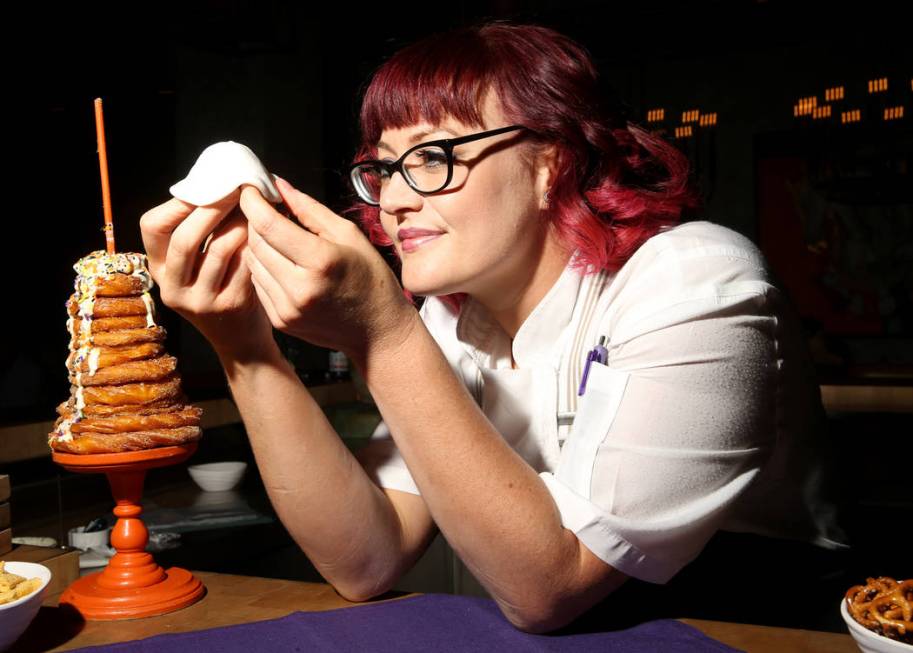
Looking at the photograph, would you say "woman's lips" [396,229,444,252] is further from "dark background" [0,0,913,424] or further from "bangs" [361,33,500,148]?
"dark background" [0,0,913,424]

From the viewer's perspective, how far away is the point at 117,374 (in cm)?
120

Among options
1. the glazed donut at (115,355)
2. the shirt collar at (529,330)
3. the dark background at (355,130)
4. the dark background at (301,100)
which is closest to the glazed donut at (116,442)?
the glazed donut at (115,355)

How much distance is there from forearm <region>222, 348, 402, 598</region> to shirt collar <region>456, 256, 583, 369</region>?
15.2 inches

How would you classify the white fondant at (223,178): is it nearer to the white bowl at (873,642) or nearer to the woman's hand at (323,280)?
the woman's hand at (323,280)

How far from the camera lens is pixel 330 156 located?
6.16 metres

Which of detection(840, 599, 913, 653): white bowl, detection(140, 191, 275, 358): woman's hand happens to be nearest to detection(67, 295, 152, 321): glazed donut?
detection(140, 191, 275, 358): woman's hand

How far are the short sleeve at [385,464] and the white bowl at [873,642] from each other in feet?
2.29

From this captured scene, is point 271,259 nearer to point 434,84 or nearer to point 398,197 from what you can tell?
point 398,197

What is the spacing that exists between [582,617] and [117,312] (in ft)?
2.56

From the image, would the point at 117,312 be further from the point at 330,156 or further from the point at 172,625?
the point at 330,156

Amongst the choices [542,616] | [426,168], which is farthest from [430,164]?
[542,616]

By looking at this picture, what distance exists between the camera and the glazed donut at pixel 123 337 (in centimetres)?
122

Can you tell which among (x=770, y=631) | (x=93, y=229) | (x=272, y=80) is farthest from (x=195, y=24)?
(x=770, y=631)

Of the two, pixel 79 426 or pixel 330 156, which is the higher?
pixel 330 156
